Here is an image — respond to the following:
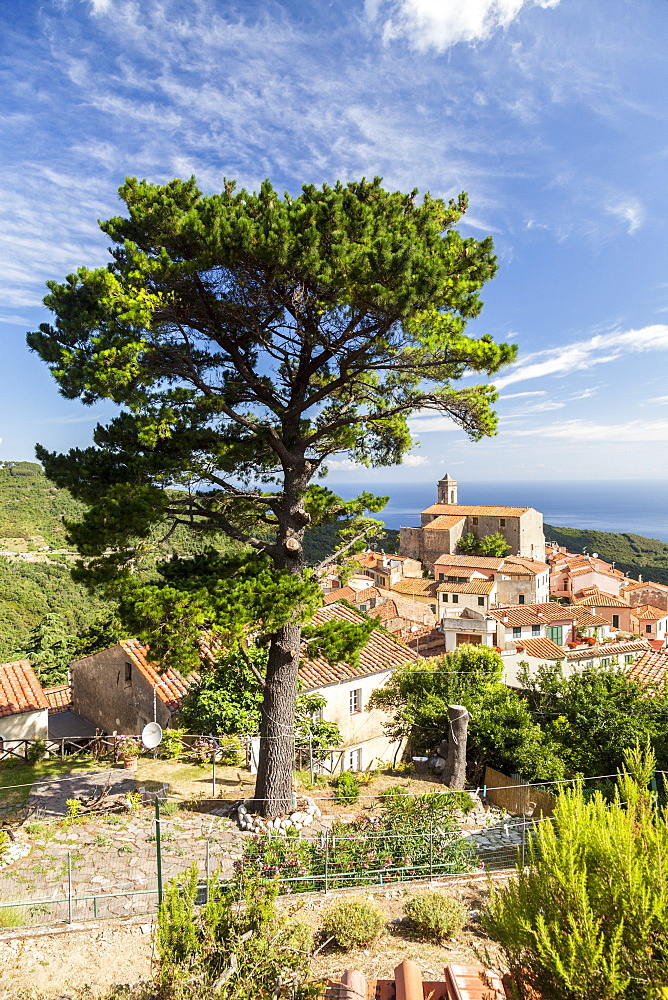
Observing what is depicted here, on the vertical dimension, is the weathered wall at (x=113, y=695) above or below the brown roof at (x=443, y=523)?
below

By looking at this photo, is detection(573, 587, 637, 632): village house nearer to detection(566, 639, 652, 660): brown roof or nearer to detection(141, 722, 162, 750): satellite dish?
detection(566, 639, 652, 660): brown roof

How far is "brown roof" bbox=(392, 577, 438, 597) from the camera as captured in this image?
5728 cm

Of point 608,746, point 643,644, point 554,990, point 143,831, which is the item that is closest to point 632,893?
point 554,990

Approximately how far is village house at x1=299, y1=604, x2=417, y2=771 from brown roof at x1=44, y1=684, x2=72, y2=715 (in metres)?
10.5

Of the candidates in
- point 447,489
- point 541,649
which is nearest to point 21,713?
→ point 541,649

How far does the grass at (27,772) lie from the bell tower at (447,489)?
278 feet

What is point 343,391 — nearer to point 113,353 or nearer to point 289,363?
point 289,363

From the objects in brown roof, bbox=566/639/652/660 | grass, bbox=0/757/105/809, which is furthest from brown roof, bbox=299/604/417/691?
brown roof, bbox=566/639/652/660

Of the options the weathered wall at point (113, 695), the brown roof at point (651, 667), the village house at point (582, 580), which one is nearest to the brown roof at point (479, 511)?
the village house at point (582, 580)

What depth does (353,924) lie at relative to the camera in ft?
20.4

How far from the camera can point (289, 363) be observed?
10102 millimetres

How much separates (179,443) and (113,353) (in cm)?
210

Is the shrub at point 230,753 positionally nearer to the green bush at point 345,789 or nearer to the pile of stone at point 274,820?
the green bush at point 345,789

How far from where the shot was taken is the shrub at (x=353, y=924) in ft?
20.1
